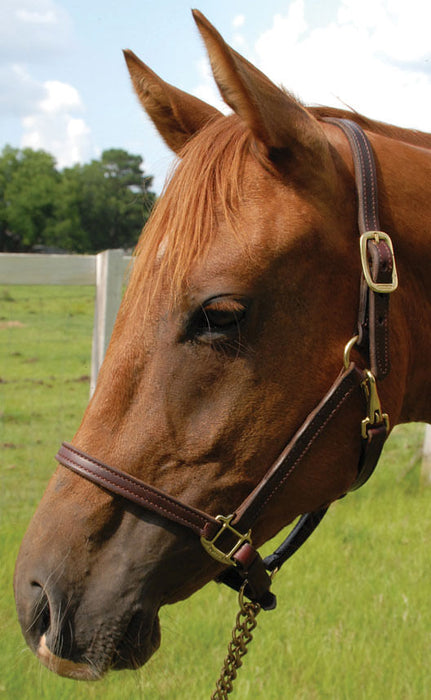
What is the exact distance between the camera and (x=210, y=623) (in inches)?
127

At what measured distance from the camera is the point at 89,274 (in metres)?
4.55

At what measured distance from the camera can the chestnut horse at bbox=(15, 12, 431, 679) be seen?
1.48 metres

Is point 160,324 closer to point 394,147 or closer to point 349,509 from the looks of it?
point 394,147

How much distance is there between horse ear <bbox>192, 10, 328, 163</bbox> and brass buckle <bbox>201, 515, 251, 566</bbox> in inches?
37.7

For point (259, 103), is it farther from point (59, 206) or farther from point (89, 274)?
point (59, 206)

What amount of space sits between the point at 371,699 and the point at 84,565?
1.86m

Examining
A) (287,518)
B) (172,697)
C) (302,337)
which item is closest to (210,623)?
(172,697)

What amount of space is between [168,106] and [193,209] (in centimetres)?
49

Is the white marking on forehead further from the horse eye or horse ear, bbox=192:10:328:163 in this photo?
horse ear, bbox=192:10:328:163

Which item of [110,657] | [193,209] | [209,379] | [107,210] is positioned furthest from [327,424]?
[107,210]

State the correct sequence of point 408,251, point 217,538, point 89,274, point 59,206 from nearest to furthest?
point 217,538, point 408,251, point 89,274, point 59,206

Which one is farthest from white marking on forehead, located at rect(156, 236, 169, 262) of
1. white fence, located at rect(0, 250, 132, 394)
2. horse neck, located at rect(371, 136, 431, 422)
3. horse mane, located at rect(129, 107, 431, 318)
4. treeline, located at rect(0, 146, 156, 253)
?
treeline, located at rect(0, 146, 156, 253)

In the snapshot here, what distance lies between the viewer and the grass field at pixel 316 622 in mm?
2707

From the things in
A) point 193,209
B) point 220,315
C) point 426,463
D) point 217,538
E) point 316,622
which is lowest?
point 316,622
